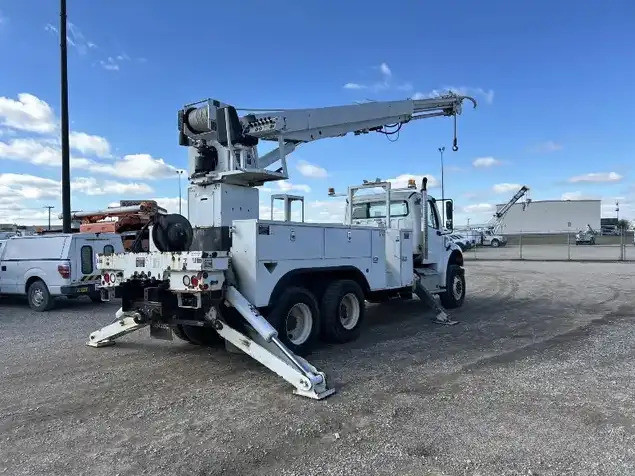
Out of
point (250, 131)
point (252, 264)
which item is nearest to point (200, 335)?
point (252, 264)

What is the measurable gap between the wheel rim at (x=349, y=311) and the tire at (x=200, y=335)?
1.98 metres

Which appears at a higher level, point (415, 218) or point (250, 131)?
point (250, 131)

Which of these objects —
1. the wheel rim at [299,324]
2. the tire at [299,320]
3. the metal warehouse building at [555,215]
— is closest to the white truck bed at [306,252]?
the tire at [299,320]

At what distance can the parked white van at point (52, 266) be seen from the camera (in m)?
12.2

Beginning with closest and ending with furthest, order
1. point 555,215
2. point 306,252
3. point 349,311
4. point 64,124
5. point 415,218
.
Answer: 1. point 306,252
2. point 349,311
3. point 415,218
4. point 64,124
5. point 555,215

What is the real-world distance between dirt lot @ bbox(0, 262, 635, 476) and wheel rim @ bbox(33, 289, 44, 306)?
3635 millimetres

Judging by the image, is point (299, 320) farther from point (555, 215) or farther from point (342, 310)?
point (555, 215)

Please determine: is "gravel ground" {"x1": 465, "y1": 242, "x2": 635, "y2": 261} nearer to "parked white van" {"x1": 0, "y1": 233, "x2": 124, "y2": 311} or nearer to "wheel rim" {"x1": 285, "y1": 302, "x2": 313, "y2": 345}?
"parked white van" {"x1": 0, "y1": 233, "x2": 124, "y2": 311}

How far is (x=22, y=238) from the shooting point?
43.1 ft

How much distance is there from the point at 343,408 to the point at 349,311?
10.5 ft

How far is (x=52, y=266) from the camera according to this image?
40.5 ft

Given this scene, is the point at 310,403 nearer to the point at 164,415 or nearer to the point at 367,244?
the point at 164,415

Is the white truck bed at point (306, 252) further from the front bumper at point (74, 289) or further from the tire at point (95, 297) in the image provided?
the tire at point (95, 297)

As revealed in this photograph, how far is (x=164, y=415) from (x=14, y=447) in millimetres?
1239
